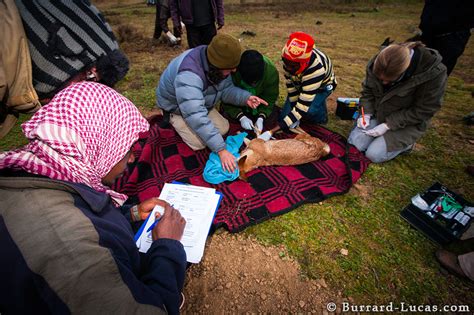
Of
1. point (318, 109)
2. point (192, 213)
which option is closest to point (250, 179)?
point (192, 213)

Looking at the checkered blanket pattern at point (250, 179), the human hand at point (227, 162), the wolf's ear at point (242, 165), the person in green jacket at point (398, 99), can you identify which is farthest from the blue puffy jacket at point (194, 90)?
the person in green jacket at point (398, 99)

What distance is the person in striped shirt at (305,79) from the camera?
3266 mm

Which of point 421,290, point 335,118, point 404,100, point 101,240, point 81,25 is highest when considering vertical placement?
point 81,25

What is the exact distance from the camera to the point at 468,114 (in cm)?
461

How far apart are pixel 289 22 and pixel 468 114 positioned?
1064 centimetres

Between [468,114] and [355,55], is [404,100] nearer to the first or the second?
[468,114]

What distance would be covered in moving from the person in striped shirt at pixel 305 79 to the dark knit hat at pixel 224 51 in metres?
0.94

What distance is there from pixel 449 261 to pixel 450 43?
348 centimetres

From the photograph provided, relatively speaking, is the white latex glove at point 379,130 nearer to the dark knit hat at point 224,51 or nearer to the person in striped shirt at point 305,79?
the person in striped shirt at point 305,79

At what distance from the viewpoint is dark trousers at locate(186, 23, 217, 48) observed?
18.2 ft

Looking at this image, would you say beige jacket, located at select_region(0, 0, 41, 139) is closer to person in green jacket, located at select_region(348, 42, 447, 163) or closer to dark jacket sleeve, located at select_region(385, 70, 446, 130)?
person in green jacket, located at select_region(348, 42, 447, 163)

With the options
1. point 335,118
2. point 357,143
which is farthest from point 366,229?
point 335,118

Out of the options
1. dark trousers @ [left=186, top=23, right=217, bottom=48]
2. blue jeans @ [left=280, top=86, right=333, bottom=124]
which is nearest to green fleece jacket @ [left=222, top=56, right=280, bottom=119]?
blue jeans @ [left=280, top=86, right=333, bottom=124]

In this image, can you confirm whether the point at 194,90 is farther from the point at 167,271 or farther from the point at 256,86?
the point at 167,271
